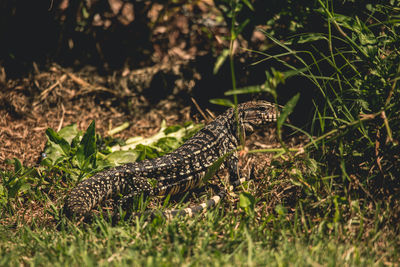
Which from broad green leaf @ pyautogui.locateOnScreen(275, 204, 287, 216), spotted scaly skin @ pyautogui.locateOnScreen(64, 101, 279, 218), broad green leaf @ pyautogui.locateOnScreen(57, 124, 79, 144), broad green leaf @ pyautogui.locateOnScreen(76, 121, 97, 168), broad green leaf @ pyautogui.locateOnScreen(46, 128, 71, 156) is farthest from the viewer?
broad green leaf @ pyautogui.locateOnScreen(57, 124, 79, 144)

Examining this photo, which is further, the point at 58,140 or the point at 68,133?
the point at 68,133

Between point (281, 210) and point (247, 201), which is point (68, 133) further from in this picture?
point (281, 210)

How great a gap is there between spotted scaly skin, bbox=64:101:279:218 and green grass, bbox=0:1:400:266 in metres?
0.30

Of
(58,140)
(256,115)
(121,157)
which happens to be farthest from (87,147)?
(256,115)

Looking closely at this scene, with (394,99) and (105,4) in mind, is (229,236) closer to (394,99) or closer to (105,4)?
(394,99)

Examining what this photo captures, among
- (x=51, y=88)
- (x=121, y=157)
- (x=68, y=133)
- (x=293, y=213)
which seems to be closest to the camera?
(x=293, y=213)

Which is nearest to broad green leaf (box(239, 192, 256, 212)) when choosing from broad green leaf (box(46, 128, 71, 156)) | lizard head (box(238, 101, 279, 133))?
lizard head (box(238, 101, 279, 133))

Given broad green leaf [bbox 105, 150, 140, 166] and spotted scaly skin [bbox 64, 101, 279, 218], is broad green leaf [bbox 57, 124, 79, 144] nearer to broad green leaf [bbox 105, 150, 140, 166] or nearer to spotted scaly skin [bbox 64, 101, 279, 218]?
broad green leaf [bbox 105, 150, 140, 166]

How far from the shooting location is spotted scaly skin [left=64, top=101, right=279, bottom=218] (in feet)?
15.3

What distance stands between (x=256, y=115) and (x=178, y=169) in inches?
56.0

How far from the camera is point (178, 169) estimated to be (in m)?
5.09

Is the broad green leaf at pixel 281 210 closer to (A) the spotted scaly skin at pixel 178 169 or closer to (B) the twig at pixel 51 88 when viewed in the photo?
(A) the spotted scaly skin at pixel 178 169

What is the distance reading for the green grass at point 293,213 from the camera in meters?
3.32

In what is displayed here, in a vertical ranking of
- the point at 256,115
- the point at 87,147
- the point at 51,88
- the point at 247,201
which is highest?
the point at 51,88
